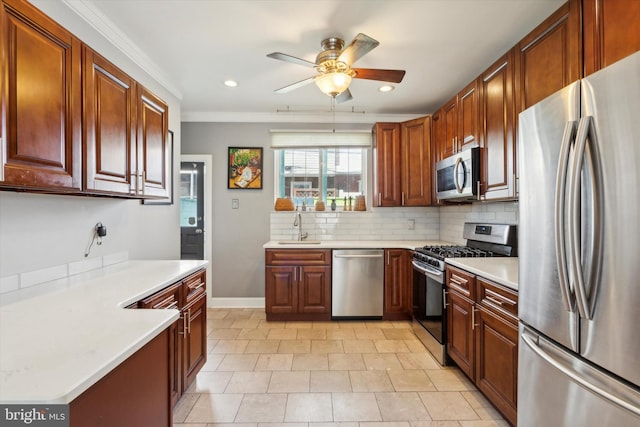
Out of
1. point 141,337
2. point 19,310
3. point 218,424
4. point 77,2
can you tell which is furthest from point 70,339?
point 77,2

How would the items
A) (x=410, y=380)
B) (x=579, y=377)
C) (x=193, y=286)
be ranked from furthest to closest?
(x=410, y=380) → (x=193, y=286) → (x=579, y=377)

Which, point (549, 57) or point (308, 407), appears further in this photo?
point (308, 407)

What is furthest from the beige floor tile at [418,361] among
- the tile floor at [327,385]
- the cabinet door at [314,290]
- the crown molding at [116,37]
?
the crown molding at [116,37]

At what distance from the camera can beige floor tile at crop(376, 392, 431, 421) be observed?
6.19 ft

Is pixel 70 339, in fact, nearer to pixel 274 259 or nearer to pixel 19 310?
pixel 19 310

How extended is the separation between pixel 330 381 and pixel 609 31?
2.61 meters

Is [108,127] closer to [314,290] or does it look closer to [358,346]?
[314,290]

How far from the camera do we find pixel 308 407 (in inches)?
77.9

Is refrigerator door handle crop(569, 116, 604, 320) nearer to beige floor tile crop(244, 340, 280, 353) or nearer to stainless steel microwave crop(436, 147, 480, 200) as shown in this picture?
stainless steel microwave crop(436, 147, 480, 200)

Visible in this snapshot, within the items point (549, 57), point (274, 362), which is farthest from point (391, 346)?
point (549, 57)

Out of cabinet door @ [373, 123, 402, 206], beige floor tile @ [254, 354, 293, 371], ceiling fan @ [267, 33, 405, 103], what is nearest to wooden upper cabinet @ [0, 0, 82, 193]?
ceiling fan @ [267, 33, 405, 103]

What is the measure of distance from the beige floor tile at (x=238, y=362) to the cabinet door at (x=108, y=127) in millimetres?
1587

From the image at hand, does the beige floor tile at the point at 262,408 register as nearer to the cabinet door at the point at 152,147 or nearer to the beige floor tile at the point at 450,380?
the beige floor tile at the point at 450,380

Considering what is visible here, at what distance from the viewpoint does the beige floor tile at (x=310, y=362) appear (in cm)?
247
